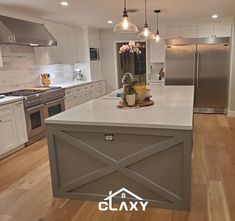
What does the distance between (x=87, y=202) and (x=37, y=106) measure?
2.39 meters

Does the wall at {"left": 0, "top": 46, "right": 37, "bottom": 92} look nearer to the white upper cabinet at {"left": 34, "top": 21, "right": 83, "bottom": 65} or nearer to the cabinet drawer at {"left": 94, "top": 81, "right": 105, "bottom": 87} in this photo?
the white upper cabinet at {"left": 34, "top": 21, "right": 83, "bottom": 65}

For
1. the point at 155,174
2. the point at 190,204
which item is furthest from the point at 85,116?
the point at 190,204

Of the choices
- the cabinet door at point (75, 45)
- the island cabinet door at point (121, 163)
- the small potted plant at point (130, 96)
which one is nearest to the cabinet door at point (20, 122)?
the island cabinet door at point (121, 163)

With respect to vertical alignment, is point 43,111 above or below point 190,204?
above

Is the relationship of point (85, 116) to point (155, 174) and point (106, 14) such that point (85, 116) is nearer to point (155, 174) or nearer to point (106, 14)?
point (155, 174)

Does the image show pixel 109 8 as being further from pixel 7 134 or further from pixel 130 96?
pixel 7 134

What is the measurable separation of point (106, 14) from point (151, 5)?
112 centimetres

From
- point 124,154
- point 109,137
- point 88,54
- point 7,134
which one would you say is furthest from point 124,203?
point 88,54

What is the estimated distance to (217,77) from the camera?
6148 mm

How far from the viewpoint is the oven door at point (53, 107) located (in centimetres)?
471

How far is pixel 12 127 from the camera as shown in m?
3.86

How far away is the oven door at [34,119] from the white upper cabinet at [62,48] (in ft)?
3.93

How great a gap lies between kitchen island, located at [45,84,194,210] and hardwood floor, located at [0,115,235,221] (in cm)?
14

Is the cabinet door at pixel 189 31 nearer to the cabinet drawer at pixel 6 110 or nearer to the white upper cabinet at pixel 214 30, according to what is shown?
the white upper cabinet at pixel 214 30
